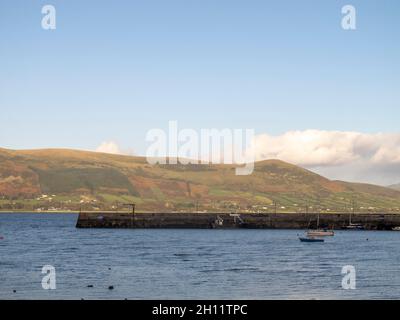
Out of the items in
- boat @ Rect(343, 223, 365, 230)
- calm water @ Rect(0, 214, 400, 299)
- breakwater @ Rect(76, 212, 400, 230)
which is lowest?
boat @ Rect(343, 223, 365, 230)

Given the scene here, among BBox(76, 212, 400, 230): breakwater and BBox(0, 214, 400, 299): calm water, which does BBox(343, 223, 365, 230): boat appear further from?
BBox(0, 214, 400, 299): calm water

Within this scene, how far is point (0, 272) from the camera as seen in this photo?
232 ft

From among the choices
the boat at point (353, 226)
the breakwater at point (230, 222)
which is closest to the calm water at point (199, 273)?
the breakwater at point (230, 222)

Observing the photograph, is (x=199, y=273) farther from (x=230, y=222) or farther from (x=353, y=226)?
(x=353, y=226)

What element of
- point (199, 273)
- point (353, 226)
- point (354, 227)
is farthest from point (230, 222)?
point (199, 273)

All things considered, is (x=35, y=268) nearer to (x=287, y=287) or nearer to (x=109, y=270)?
(x=109, y=270)

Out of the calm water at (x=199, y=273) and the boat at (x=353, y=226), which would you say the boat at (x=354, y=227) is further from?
the calm water at (x=199, y=273)

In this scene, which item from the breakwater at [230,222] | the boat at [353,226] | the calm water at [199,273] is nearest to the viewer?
the calm water at [199,273]

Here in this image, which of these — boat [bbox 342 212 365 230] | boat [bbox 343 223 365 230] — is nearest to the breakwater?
boat [bbox 342 212 365 230]

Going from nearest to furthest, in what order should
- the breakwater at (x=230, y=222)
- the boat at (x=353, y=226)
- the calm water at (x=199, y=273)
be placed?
1. the calm water at (x=199, y=273)
2. the breakwater at (x=230, y=222)
3. the boat at (x=353, y=226)
